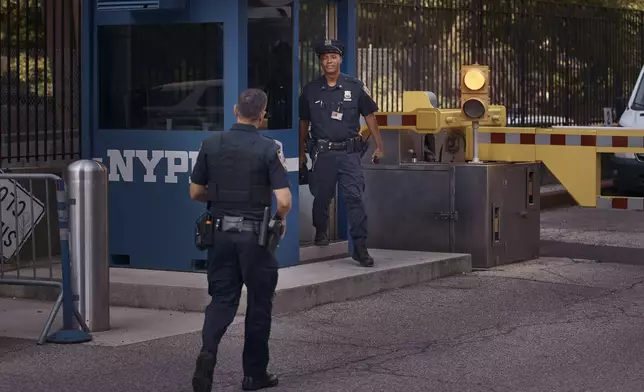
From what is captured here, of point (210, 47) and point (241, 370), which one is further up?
point (210, 47)

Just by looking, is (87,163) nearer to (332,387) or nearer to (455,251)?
(332,387)

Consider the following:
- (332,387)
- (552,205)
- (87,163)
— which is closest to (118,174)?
(87,163)

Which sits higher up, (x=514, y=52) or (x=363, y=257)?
(x=514, y=52)

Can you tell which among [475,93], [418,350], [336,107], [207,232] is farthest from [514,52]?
[207,232]

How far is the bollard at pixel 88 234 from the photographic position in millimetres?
9523

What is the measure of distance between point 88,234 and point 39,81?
3225 millimetres

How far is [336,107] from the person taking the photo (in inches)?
460

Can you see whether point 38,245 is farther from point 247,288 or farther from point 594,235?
point 594,235

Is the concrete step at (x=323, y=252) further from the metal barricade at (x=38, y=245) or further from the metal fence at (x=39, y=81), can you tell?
the metal fence at (x=39, y=81)

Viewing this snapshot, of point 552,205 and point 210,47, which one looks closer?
point 210,47

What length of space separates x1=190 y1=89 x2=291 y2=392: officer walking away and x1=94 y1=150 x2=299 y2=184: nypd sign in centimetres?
347

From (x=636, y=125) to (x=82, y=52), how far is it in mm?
9733

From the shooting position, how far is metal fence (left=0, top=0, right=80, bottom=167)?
12172 millimetres

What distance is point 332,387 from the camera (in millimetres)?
8000
